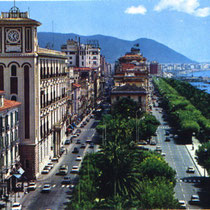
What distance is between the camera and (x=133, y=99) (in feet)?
348

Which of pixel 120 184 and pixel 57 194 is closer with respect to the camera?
pixel 120 184

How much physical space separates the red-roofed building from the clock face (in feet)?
24.2

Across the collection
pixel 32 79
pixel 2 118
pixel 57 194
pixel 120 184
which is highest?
pixel 32 79

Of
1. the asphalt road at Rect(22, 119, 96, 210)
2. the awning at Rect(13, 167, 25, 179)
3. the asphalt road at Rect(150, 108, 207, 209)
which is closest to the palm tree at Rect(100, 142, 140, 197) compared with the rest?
the asphalt road at Rect(22, 119, 96, 210)

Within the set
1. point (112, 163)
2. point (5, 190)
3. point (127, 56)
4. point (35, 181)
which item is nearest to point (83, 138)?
point (35, 181)

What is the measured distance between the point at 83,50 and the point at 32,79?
466ft

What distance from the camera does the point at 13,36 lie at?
5591cm

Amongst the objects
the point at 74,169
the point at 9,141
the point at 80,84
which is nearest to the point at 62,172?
the point at 74,169

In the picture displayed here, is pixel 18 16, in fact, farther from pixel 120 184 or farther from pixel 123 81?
pixel 123 81

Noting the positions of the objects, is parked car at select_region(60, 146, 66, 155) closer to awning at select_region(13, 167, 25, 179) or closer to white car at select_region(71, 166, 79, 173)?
white car at select_region(71, 166, 79, 173)

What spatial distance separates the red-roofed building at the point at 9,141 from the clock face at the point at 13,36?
7370 millimetres

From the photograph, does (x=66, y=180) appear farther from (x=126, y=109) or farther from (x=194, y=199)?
(x=126, y=109)

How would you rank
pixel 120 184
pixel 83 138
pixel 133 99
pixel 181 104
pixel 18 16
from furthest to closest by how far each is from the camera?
pixel 181 104 → pixel 133 99 → pixel 83 138 → pixel 18 16 → pixel 120 184

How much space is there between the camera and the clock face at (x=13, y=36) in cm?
5581
